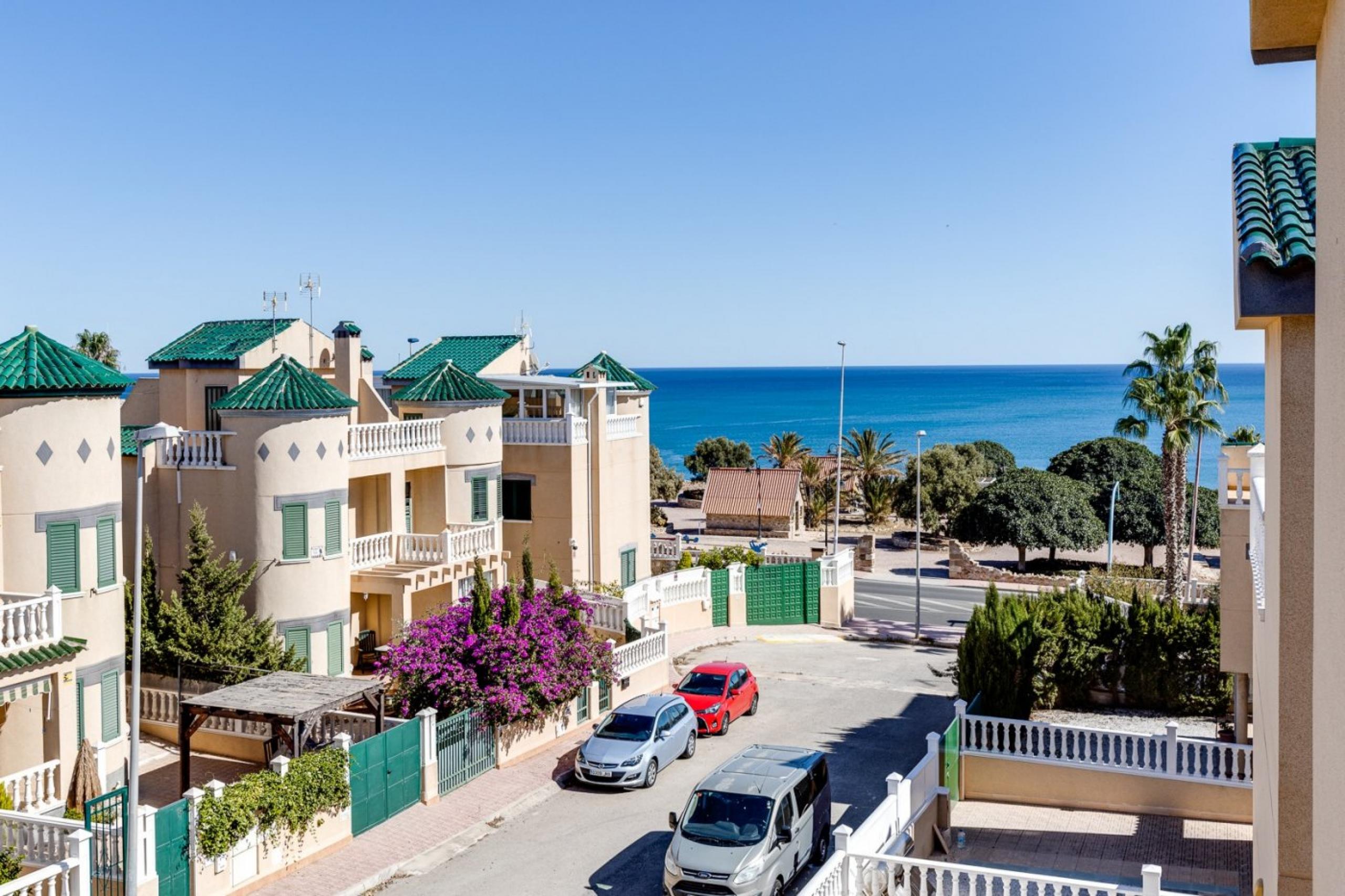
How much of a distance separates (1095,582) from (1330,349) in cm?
3528

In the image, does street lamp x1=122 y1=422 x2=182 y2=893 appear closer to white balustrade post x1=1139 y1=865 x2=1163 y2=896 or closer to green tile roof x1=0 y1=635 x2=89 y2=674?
green tile roof x1=0 y1=635 x2=89 y2=674

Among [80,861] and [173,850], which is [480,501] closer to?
[173,850]

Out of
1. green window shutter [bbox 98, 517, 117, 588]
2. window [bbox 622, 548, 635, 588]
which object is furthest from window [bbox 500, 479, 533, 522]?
green window shutter [bbox 98, 517, 117, 588]

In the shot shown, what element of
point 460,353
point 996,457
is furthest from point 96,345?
point 996,457

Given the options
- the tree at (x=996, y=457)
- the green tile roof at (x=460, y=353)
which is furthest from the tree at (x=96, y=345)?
the tree at (x=996, y=457)

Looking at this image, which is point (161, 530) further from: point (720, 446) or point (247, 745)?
point (720, 446)

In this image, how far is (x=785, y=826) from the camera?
18.0 metres

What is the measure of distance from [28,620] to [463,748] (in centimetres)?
799

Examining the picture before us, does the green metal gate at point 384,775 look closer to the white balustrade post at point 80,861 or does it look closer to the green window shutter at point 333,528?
the white balustrade post at point 80,861

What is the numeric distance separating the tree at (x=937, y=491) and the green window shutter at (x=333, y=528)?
147 ft

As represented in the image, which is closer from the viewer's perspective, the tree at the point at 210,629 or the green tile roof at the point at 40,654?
the green tile roof at the point at 40,654

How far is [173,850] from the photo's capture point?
55.1 ft

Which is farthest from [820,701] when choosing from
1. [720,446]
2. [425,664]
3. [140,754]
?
[720,446]

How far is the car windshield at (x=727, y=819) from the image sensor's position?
691 inches
